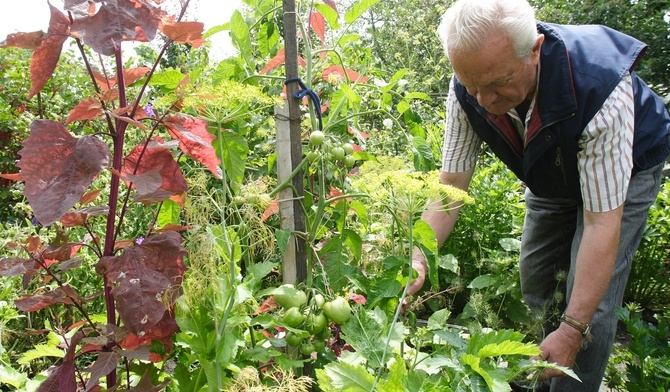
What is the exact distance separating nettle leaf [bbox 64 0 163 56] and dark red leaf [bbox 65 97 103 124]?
0.18 metres

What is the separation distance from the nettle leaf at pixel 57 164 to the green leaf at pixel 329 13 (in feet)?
2.72

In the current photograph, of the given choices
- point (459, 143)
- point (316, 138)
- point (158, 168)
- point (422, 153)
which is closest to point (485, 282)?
point (459, 143)

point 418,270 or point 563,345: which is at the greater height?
point 418,270

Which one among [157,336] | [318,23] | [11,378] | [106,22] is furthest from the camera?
[318,23]

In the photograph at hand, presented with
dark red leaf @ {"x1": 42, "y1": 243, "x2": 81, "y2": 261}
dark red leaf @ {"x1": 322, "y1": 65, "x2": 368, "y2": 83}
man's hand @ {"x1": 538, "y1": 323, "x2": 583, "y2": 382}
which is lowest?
man's hand @ {"x1": 538, "y1": 323, "x2": 583, "y2": 382}

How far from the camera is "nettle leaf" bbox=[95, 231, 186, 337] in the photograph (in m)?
1.06

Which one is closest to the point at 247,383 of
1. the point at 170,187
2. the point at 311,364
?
the point at 311,364

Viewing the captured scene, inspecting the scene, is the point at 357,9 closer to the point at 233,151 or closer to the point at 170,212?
the point at 233,151

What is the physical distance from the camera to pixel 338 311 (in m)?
1.30

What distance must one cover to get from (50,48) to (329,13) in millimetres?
815

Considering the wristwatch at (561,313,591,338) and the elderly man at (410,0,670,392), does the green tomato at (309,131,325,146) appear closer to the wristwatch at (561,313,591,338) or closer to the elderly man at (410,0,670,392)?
the elderly man at (410,0,670,392)

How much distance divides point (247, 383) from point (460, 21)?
108cm

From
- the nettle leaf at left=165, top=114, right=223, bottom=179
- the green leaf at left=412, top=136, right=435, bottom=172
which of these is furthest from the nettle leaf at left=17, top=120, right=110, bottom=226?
the green leaf at left=412, top=136, right=435, bottom=172

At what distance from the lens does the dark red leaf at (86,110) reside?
1.16 metres
